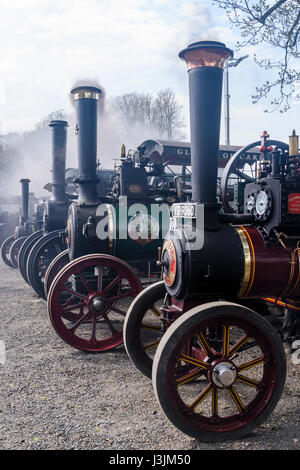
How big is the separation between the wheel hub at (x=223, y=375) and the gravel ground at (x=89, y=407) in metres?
0.33

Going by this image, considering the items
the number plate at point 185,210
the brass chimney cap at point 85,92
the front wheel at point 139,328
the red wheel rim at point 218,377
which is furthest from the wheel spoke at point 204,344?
the brass chimney cap at point 85,92

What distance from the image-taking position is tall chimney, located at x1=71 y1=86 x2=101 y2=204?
4.95 meters

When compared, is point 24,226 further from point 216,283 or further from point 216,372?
point 216,372

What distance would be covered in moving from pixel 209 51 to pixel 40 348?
9.76ft

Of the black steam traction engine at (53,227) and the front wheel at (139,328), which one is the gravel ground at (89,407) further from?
the black steam traction engine at (53,227)

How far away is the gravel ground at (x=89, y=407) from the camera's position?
240 cm

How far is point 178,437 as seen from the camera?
2.43 metres

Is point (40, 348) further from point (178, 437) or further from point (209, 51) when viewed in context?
point (209, 51)

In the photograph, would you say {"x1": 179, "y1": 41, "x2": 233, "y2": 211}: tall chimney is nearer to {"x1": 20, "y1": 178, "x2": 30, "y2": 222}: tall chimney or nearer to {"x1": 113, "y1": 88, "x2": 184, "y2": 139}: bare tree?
{"x1": 20, "y1": 178, "x2": 30, "y2": 222}: tall chimney

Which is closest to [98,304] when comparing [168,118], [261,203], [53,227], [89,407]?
[89,407]

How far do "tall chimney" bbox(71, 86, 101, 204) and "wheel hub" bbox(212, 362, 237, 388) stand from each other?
293 cm

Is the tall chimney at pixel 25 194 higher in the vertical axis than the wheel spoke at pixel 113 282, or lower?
higher
